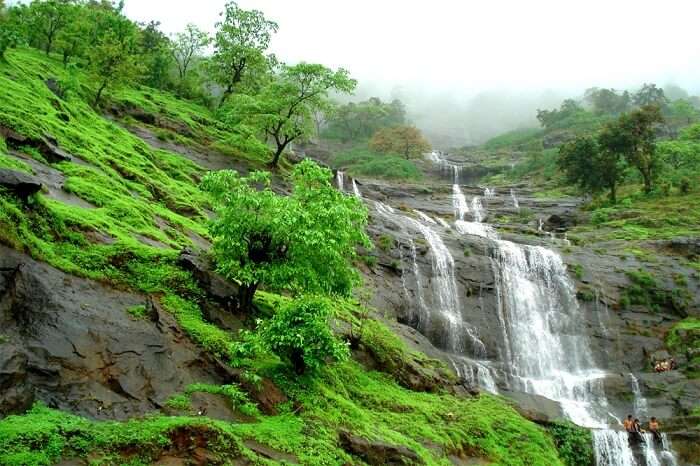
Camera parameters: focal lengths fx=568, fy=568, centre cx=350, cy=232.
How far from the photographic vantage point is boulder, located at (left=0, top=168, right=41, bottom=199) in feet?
44.8

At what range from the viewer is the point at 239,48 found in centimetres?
4519

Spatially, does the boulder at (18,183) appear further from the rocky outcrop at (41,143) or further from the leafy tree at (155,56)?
the leafy tree at (155,56)

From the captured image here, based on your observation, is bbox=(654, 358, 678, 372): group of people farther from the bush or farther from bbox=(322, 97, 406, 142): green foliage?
bbox=(322, 97, 406, 142): green foliage

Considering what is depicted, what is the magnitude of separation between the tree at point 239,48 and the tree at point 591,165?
27.6 meters

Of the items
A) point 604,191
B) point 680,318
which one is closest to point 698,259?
point 680,318

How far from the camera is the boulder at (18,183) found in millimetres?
13664

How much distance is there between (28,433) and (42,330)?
3.05 m

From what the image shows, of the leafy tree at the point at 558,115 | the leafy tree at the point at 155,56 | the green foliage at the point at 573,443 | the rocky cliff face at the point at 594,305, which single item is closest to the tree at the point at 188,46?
the leafy tree at the point at 155,56

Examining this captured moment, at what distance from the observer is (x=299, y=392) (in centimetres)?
1400

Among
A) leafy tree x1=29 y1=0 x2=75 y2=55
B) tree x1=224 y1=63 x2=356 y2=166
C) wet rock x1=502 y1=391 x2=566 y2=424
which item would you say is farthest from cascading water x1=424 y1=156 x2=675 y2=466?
leafy tree x1=29 y1=0 x2=75 y2=55

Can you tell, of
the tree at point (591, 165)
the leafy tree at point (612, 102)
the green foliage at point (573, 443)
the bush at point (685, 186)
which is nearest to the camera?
the green foliage at point (573, 443)

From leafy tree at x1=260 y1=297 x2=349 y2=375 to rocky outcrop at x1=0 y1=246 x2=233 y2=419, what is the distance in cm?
154

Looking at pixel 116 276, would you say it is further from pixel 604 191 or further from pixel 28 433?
pixel 604 191

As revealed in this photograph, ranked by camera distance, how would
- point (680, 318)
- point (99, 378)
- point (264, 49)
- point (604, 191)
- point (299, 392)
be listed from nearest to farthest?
point (99, 378) < point (299, 392) < point (680, 318) < point (264, 49) < point (604, 191)
